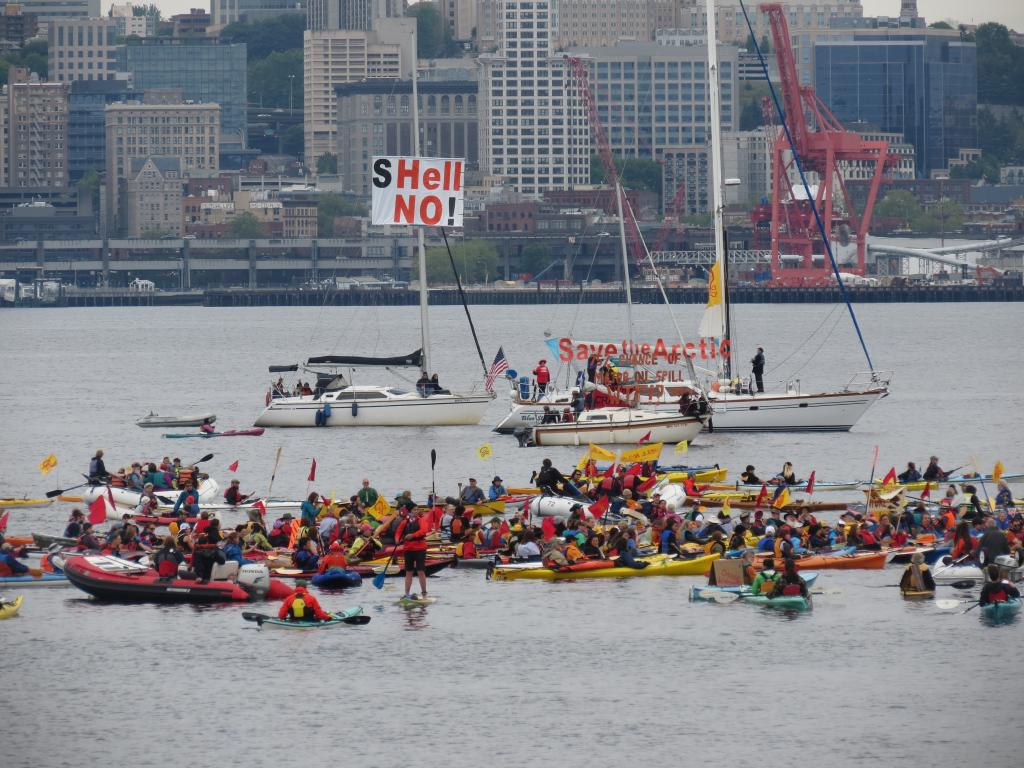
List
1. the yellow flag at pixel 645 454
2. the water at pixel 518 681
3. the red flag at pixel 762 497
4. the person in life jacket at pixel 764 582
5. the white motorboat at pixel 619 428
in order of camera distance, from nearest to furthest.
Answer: the water at pixel 518 681 → the person in life jacket at pixel 764 582 → the red flag at pixel 762 497 → the yellow flag at pixel 645 454 → the white motorboat at pixel 619 428

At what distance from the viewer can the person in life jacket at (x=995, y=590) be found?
40531 mm

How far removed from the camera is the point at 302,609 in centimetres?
4038

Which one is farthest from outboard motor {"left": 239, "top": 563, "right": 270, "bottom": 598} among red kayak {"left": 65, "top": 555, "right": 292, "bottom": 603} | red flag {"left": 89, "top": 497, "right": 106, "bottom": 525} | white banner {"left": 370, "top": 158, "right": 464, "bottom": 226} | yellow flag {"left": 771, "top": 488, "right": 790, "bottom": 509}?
white banner {"left": 370, "top": 158, "right": 464, "bottom": 226}

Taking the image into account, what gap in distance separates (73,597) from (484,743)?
12.1m

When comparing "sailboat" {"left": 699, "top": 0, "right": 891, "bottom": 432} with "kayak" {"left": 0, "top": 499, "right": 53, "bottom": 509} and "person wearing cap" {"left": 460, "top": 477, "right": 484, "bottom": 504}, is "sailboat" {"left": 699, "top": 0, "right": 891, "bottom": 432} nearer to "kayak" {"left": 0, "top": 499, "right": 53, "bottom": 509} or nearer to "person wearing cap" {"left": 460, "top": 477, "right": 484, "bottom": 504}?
"person wearing cap" {"left": 460, "top": 477, "right": 484, "bottom": 504}

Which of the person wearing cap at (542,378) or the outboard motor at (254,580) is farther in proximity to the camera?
the person wearing cap at (542,378)

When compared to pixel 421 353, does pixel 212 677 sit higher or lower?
lower

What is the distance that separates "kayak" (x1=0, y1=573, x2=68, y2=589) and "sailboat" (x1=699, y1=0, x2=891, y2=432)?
97.7 ft

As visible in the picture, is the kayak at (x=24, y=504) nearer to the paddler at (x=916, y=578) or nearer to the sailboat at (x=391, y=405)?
the sailboat at (x=391, y=405)

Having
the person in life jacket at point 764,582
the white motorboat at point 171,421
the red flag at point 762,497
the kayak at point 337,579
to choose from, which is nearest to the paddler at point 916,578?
the person in life jacket at point 764,582

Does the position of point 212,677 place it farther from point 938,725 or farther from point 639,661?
point 938,725

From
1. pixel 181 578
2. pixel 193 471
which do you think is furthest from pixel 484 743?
pixel 193 471

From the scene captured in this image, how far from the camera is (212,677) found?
37.8 metres

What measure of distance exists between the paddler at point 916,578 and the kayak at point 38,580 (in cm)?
1632
